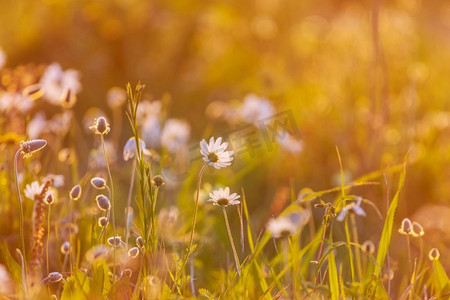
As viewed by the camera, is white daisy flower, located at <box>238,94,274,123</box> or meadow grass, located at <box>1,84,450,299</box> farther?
white daisy flower, located at <box>238,94,274,123</box>

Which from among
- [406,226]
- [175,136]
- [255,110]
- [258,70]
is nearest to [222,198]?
[406,226]

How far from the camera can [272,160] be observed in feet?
10.2

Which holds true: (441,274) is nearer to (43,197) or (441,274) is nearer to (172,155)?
(43,197)

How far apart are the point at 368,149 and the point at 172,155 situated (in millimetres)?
890

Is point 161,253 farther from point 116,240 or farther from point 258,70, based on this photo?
point 258,70

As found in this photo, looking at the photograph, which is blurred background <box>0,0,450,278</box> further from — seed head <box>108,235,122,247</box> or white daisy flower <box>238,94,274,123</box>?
seed head <box>108,235,122,247</box>

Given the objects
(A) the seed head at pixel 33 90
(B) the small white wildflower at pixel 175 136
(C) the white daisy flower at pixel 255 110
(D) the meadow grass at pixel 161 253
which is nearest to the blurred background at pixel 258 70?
(C) the white daisy flower at pixel 255 110

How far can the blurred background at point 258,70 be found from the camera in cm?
310

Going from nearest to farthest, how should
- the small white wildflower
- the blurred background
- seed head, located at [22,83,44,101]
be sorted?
1. seed head, located at [22,83,44,101]
2. the small white wildflower
3. the blurred background

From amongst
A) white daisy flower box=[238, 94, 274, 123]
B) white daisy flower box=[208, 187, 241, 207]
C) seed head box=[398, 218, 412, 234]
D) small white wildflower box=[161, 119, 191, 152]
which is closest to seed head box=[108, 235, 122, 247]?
white daisy flower box=[208, 187, 241, 207]

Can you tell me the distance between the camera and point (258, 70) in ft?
13.7

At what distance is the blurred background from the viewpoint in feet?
10.2

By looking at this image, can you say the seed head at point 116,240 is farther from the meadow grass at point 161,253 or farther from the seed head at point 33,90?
the seed head at point 33,90

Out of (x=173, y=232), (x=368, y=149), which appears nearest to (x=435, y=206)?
(x=368, y=149)
